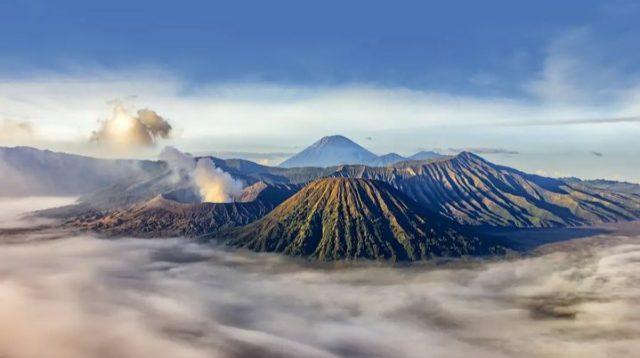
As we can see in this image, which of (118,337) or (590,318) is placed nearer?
(118,337)

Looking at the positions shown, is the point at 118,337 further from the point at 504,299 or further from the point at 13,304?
the point at 504,299

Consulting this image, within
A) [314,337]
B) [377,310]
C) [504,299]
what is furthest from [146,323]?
[504,299]

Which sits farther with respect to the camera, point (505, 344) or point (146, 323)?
point (146, 323)

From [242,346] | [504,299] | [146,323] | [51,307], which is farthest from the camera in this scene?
[504,299]

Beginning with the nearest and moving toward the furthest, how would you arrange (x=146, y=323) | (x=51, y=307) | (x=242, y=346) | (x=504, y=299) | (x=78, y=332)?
1. (x=242, y=346)
2. (x=78, y=332)
3. (x=146, y=323)
4. (x=51, y=307)
5. (x=504, y=299)

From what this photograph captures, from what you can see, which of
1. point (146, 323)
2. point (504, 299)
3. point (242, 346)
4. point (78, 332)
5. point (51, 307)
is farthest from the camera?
point (504, 299)

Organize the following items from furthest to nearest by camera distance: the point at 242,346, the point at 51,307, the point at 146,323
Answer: the point at 51,307
the point at 146,323
the point at 242,346

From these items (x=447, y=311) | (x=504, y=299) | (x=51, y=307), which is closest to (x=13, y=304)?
(x=51, y=307)

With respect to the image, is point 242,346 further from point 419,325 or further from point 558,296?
point 558,296
